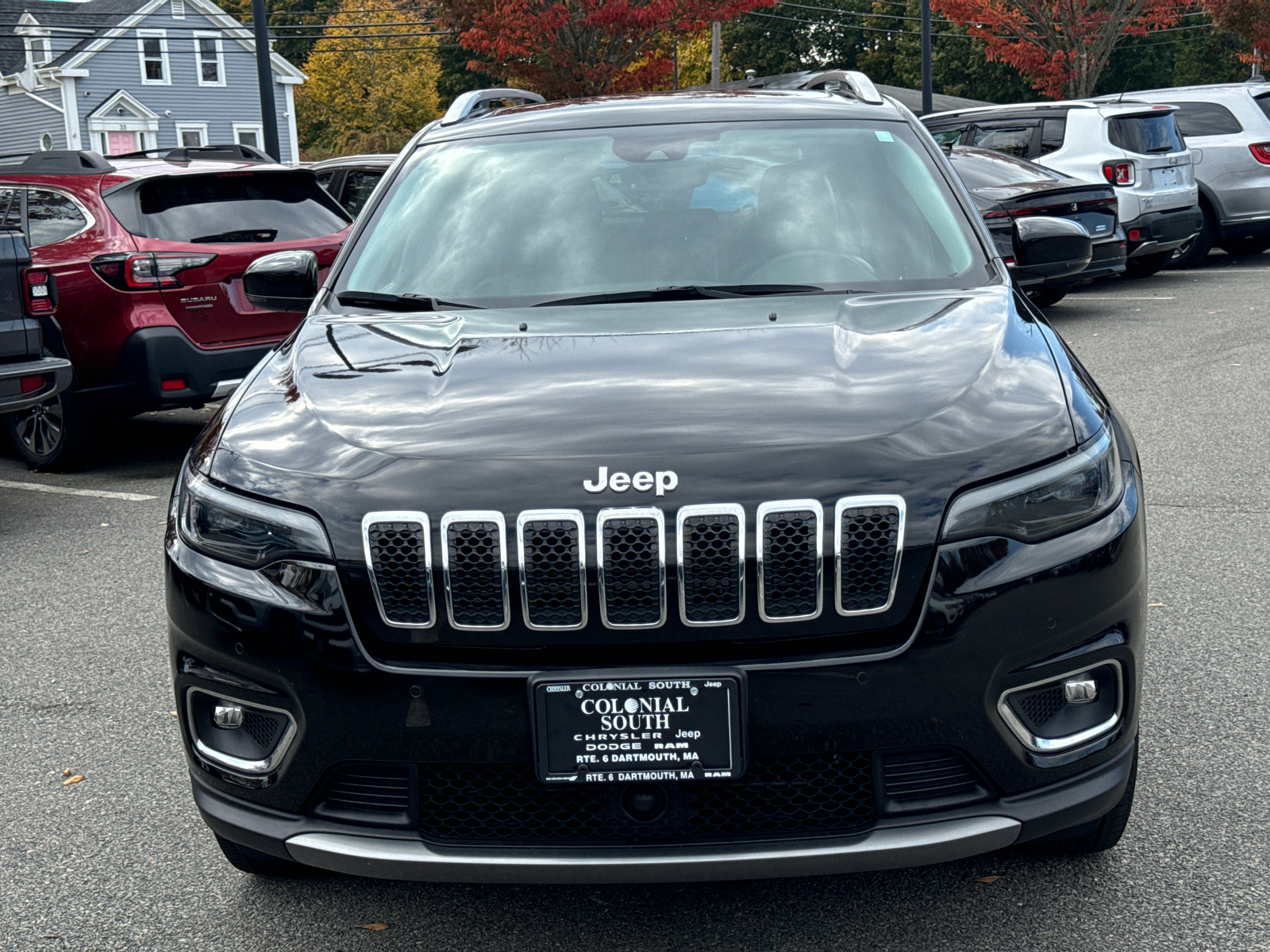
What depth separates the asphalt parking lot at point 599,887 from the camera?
279 cm

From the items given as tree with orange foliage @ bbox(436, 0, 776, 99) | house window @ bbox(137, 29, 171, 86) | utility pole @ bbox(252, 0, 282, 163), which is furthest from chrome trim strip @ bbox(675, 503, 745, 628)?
house window @ bbox(137, 29, 171, 86)

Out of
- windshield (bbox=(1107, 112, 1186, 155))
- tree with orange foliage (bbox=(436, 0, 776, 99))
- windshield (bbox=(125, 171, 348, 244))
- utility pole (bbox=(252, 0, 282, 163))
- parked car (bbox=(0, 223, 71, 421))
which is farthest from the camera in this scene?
tree with orange foliage (bbox=(436, 0, 776, 99))

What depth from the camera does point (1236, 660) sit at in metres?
4.16

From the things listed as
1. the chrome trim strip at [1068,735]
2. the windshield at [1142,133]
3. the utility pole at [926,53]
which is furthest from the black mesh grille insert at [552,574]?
the utility pole at [926,53]

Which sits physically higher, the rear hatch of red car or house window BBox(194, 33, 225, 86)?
the rear hatch of red car

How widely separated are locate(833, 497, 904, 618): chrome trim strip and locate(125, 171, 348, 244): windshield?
6094mm

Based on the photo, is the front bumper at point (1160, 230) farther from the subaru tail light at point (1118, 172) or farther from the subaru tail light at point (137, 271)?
the subaru tail light at point (137, 271)

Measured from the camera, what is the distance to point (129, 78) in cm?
4609

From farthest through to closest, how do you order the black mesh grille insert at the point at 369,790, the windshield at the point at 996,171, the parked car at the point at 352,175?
1. the windshield at the point at 996,171
2. the parked car at the point at 352,175
3. the black mesh grille insert at the point at 369,790

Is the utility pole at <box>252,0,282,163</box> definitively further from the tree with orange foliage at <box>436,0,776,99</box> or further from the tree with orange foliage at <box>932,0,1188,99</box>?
the tree with orange foliage at <box>932,0,1188,99</box>

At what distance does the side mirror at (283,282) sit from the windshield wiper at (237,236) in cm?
374

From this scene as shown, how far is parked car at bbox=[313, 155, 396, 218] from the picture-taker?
1148cm

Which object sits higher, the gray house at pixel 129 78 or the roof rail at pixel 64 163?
the roof rail at pixel 64 163

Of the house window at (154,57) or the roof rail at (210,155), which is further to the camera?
the house window at (154,57)
